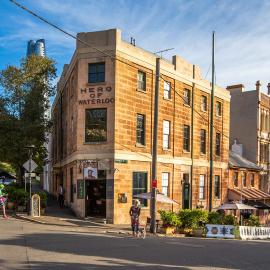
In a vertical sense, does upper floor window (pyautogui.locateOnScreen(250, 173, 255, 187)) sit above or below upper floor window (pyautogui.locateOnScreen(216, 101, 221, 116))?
below

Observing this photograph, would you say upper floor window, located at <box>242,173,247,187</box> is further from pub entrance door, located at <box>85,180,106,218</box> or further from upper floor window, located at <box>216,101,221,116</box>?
pub entrance door, located at <box>85,180,106,218</box>

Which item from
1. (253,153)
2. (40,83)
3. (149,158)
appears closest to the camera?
(149,158)

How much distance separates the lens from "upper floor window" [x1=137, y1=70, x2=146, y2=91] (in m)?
28.6

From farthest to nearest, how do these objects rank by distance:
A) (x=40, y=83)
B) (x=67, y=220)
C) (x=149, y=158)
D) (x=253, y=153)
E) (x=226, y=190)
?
(x=253, y=153) → (x=226, y=190) → (x=40, y=83) → (x=149, y=158) → (x=67, y=220)

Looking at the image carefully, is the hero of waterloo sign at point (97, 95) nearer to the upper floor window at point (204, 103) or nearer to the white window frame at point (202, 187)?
the upper floor window at point (204, 103)

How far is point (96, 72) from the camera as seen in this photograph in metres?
27.0

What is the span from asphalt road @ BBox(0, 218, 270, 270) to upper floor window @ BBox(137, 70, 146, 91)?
46.3 feet

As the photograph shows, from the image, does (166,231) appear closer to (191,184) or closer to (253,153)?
(191,184)

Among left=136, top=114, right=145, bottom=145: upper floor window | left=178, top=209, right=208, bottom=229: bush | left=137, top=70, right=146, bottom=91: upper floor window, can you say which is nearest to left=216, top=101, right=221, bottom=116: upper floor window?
left=137, top=70, right=146, bottom=91: upper floor window

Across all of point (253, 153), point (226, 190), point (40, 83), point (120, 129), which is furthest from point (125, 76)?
point (253, 153)

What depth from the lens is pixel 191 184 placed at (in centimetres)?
3375

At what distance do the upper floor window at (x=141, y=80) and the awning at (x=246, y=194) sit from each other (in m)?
15.4

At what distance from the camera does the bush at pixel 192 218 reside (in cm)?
2389

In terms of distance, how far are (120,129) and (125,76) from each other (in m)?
3.33
